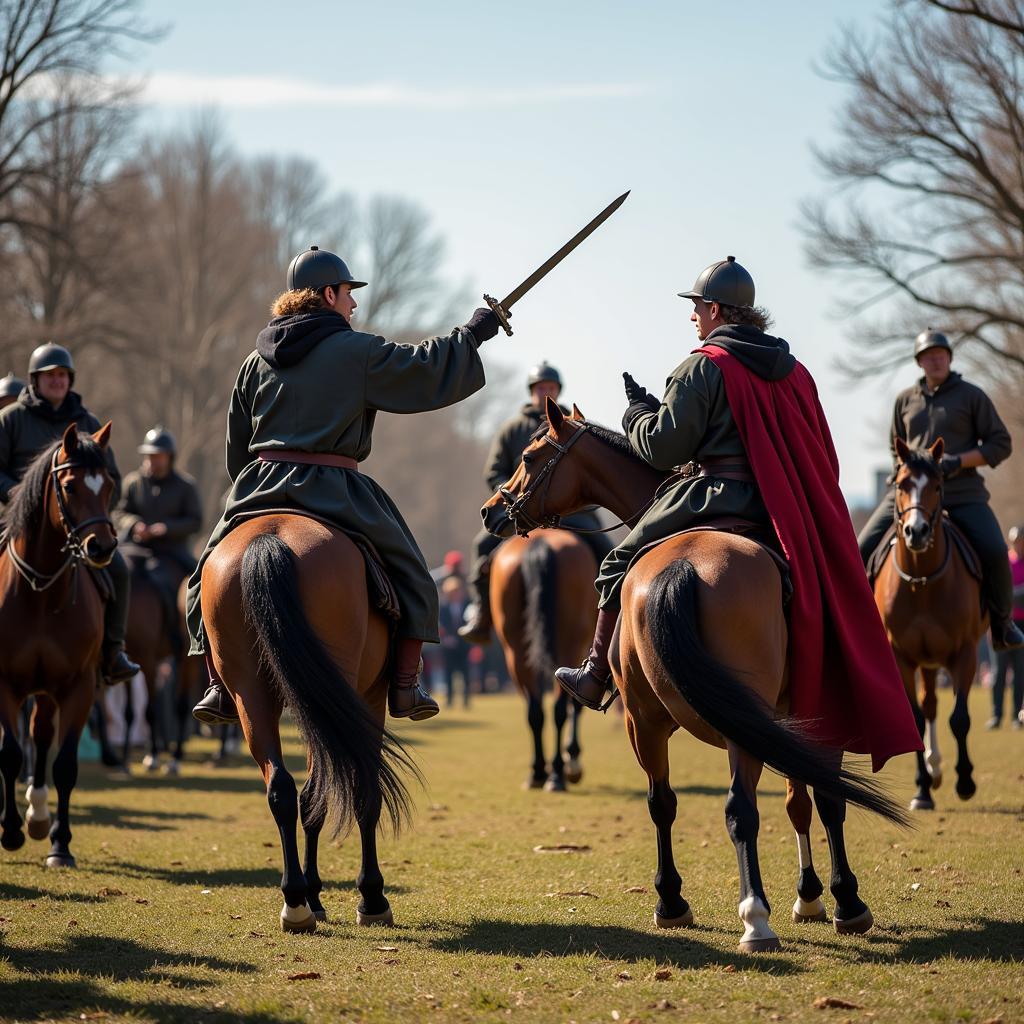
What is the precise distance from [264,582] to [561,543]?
7.21 metres

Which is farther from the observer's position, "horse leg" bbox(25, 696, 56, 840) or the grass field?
"horse leg" bbox(25, 696, 56, 840)

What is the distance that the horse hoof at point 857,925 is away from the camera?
284 inches

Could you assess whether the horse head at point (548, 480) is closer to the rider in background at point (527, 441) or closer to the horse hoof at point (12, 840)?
the horse hoof at point (12, 840)

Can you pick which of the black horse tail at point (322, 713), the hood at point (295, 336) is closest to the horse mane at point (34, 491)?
the hood at point (295, 336)

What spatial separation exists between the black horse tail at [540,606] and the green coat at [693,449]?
6308 millimetres

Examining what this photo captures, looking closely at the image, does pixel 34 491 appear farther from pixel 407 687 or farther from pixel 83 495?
pixel 407 687

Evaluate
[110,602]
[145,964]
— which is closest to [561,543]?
[110,602]

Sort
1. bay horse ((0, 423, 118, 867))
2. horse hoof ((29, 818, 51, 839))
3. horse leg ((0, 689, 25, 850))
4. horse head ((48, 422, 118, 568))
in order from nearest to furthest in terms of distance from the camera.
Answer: horse head ((48, 422, 118, 568)), bay horse ((0, 423, 118, 867)), horse leg ((0, 689, 25, 850)), horse hoof ((29, 818, 51, 839))

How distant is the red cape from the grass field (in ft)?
3.37

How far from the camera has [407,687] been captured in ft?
26.2

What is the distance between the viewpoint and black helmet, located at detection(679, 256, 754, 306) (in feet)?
24.8

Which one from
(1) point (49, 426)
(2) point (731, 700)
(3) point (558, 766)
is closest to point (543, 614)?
(3) point (558, 766)

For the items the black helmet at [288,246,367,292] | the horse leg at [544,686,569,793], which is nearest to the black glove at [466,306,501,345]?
the black helmet at [288,246,367,292]

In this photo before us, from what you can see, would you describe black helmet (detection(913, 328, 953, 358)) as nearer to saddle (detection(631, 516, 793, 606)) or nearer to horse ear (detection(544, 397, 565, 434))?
horse ear (detection(544, 397, 565, 434))
